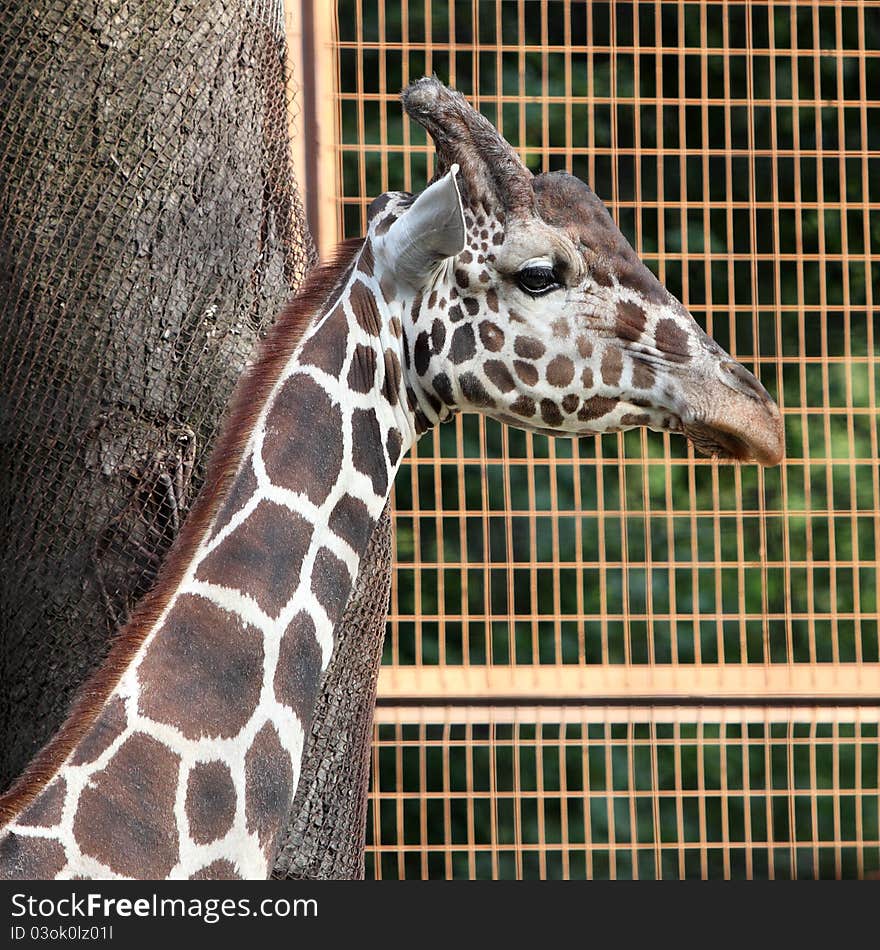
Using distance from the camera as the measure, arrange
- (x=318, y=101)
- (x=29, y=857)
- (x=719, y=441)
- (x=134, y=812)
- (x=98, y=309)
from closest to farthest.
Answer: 1. (x=29, y=857)
2. (x=134, y=812)
3. (x=719, y=441)
4. (x=98, y=309)
5. (x=318, y=101)

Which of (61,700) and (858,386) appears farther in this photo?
(858,386)

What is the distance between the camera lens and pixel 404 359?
2.86 metres

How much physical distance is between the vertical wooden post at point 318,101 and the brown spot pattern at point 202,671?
218 centimetres

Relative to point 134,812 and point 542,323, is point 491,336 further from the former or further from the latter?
point 134,812

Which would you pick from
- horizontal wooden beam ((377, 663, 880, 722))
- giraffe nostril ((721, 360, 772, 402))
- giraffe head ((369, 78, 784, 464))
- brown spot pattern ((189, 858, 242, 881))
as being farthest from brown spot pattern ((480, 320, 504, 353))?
horizontal wooden beam ((377, 663, 880, 722))

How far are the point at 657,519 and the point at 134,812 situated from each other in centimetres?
266

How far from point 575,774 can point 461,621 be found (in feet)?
2.03

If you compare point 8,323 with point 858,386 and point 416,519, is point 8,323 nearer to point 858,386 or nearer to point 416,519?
point 416,519

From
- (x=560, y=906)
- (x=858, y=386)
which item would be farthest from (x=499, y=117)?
(x=560, y=906)

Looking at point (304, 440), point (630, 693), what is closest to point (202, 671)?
point (304, 440)

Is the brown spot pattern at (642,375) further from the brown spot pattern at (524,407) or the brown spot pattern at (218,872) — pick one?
the brown spot pattern at (218,872)

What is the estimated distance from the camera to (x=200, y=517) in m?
2.62

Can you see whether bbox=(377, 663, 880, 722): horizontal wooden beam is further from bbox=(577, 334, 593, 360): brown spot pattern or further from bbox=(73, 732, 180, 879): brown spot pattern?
bbox=(73, 732, 180, 879): brown spot pattern

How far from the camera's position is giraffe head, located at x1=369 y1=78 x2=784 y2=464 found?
9.30 feet
